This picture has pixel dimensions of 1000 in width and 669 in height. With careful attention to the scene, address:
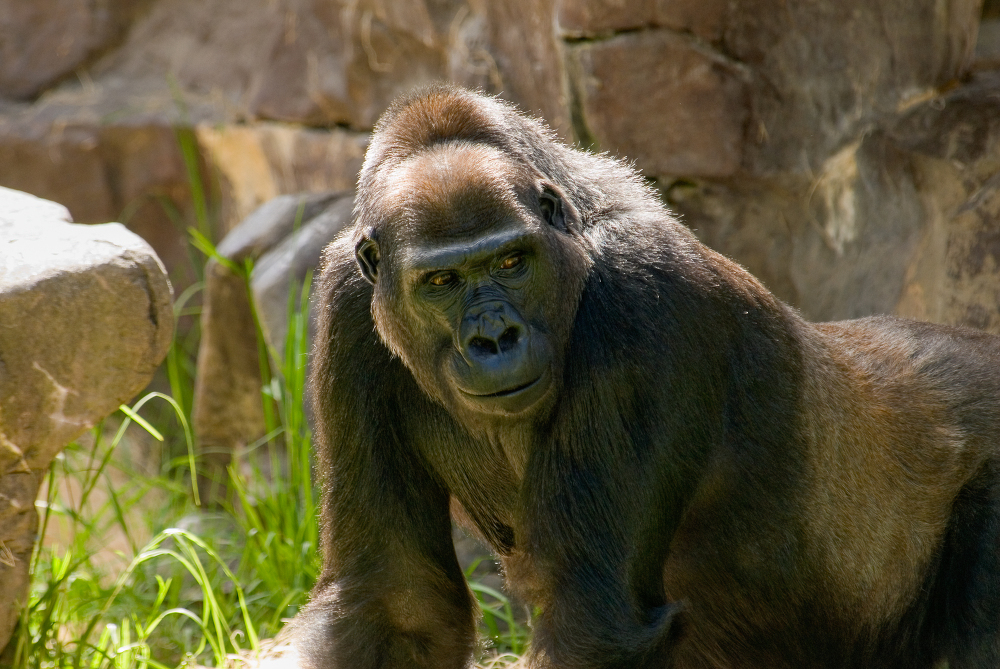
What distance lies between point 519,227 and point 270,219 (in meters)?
4.20

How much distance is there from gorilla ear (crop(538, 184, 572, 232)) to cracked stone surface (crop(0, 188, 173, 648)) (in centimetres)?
162

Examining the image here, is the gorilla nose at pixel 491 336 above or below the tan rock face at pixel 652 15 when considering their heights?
below

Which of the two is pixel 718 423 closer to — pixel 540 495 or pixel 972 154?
pixel 540 495

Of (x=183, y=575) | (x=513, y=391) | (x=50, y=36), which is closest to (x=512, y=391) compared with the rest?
(x=513, y=391)

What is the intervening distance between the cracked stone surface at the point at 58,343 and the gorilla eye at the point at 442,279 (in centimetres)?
140

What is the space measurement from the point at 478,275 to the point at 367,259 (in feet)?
1.27

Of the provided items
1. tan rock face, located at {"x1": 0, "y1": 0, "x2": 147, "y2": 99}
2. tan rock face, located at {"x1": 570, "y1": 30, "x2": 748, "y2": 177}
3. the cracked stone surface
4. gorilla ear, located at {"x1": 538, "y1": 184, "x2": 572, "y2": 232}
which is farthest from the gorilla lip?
tan rock face, located at {"x1": 0, "y1": 0, "x2": 147, "y2": 99}

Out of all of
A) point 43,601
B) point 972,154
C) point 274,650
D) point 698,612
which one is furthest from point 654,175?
point 43,601

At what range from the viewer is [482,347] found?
2936mm

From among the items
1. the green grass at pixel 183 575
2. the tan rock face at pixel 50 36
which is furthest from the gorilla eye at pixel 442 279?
the tan rock face at pixel 50 36

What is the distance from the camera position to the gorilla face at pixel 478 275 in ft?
9.59

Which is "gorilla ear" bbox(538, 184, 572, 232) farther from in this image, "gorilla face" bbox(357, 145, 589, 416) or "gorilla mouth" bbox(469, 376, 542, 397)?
"gorilla mouth" bbox(469, 376, 542, 397)

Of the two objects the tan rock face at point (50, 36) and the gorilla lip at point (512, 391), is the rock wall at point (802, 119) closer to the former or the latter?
→ the gorilla lip at point (512, 391)

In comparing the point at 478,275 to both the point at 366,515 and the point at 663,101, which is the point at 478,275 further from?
the point at 663,101
